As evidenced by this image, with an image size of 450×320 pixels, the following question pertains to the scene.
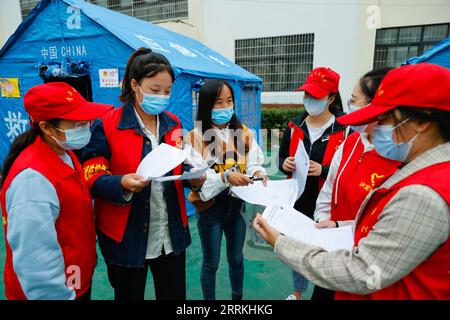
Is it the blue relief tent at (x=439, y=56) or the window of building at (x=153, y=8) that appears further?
the window of building at (x=153, y=8)

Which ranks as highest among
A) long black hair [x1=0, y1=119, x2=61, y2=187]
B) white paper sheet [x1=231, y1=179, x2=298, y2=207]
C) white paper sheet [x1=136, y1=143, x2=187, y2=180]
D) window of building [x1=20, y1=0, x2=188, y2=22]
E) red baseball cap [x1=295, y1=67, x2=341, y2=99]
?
window of building [x1=20, y1=0, x2=188, y2=22]

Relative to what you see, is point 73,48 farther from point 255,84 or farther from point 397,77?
point 397,77

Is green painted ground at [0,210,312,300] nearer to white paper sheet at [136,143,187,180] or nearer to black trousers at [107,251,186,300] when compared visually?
black trousers at [107,251,186,300]

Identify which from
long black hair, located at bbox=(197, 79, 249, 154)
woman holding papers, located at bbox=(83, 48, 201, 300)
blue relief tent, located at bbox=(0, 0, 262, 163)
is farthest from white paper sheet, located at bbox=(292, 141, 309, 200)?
blue relief tent, located at bbox=(0, 0, 262, 163)

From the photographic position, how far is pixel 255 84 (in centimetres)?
641

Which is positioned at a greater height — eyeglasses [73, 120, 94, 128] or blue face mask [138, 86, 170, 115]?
blue face mask [138, 86, 170, 115]

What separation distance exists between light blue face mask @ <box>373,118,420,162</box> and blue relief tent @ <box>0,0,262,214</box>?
2.90m

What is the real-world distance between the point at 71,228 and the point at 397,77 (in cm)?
127

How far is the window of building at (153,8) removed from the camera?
11.6 metres

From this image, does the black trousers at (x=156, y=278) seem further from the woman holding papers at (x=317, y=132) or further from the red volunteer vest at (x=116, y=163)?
the woman holding papers at (x=317, y=132)

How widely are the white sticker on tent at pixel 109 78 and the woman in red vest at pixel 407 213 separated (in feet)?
11.5

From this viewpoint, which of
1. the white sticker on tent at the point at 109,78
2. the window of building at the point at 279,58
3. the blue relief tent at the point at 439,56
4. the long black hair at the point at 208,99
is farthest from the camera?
the window of building at the point at 279,58

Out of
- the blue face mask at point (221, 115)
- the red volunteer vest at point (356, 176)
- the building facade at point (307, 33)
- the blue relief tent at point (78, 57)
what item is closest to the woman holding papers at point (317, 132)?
the red volunteer vest at point (356, 176)

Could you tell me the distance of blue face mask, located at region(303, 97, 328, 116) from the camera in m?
2.06
